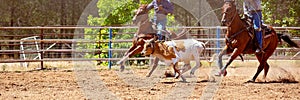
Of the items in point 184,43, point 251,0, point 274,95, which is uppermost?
point 251,0

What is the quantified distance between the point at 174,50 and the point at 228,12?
1.36 metres

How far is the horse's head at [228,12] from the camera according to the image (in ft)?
33.6

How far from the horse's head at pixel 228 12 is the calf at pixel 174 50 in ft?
3.60

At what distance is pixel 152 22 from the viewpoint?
462 inches

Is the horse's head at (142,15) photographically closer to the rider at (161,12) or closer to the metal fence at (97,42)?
the rider at (161,12)


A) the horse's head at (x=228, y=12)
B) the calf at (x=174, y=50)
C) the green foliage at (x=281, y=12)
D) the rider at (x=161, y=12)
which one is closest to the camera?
the horse's head at (x=228, y=12)

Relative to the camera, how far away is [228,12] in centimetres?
1027

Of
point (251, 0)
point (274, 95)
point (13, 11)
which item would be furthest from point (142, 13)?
point (13, 11)

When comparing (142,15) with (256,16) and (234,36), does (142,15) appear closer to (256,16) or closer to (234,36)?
(234,36)

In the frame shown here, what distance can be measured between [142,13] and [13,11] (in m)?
23.7

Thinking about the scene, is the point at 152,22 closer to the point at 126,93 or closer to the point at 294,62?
the point at 126,93

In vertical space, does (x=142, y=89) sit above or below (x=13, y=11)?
below

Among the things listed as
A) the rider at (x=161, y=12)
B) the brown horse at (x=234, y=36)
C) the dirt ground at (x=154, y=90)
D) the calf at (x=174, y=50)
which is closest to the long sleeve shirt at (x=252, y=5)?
the brown horse at (x=234, y=36)

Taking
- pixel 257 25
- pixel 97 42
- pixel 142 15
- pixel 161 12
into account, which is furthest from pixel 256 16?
pixel 97 42
